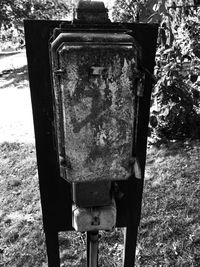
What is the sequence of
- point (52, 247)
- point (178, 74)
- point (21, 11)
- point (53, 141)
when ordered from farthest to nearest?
point (21, 11)
point (178, 74)
point (52, 247)
point (53, 141)

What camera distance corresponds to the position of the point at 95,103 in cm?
127

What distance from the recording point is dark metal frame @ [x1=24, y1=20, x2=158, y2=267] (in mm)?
1476

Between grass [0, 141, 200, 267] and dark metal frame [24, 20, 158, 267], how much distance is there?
0.85 m

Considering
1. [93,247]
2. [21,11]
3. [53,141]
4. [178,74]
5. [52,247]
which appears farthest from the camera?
[21,11]

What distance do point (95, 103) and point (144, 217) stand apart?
2.39 meters

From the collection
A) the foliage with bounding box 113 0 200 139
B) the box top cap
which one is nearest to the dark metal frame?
the box top cap

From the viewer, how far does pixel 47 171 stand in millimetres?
1740

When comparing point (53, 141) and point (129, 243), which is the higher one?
point (53, 141)

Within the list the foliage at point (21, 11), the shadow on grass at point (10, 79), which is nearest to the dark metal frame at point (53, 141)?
the foliage at point (21, 11)

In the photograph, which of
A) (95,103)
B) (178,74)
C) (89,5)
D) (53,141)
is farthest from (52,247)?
(178,74)

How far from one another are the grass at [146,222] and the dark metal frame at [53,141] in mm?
854

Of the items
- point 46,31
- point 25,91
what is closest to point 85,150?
point 46,31

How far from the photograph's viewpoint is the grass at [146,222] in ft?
9.50

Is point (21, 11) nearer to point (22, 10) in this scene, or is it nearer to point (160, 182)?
point (22, 10)
